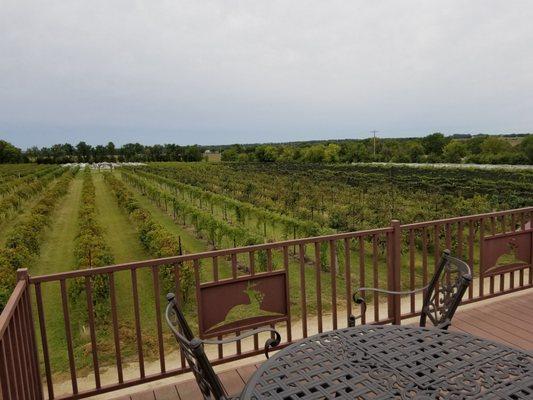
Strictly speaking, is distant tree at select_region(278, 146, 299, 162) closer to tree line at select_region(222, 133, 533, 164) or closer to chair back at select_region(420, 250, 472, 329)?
tree line at select_region(222, 133, 533, 164)

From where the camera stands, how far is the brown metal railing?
54.5 inches

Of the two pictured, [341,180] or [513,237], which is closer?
[513,237]

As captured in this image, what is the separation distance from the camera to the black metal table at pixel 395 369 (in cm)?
133

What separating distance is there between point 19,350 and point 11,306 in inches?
9.2

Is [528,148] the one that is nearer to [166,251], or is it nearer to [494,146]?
[494,146]

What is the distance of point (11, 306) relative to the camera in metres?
1.66

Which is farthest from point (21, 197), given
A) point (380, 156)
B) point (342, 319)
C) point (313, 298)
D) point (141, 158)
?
point (141, 158)

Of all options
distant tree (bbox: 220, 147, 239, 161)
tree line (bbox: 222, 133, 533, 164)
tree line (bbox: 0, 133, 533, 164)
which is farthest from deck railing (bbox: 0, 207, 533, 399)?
distant tree (bbox: 220, 147, 239, 161)

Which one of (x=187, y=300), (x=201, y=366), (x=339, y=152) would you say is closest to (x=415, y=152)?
(x=339, y=152)

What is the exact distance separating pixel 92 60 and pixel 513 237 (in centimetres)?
1992

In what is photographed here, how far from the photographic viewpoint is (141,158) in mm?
85375

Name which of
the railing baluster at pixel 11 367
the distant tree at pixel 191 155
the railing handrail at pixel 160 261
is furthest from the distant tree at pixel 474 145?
the railing baluster at pixel 11 367

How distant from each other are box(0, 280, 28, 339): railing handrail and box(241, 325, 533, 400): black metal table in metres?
0.93

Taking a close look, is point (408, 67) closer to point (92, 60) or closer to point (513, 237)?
point (92, 60)
